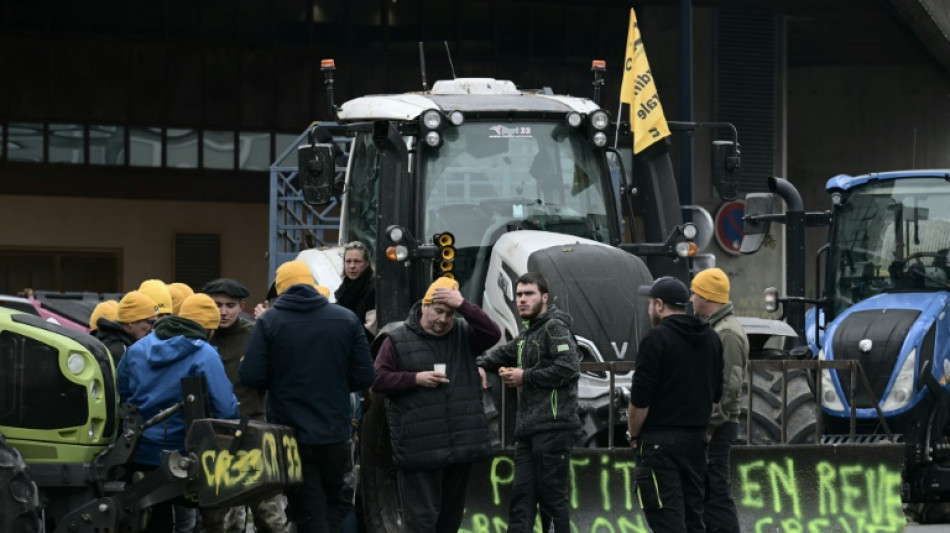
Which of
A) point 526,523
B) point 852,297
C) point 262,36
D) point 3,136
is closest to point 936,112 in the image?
point 262,36

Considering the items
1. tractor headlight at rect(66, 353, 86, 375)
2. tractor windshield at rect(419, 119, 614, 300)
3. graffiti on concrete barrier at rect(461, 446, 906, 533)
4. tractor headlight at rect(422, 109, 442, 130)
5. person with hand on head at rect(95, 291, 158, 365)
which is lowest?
graffiti on concrete barrier at rect(461, 446, 906, 533)

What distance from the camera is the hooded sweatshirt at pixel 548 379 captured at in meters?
10.3

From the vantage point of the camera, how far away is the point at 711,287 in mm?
10695

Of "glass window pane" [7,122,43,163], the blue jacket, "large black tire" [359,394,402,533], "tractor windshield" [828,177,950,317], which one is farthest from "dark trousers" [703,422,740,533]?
"glass window pane" [7,122,43,163]

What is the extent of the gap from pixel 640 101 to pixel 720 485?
4.56 meters

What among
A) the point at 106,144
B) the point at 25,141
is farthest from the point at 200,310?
the point at 106,144

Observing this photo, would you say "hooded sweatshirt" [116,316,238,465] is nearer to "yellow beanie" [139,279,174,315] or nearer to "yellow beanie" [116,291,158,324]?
"yellow beanie" [116,291,158,324]

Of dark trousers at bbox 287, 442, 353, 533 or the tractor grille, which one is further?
the tractor grille

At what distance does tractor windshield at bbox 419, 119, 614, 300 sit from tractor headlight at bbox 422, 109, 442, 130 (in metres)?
0.21

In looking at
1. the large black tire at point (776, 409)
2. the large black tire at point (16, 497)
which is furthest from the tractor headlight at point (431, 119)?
the large black tire at point (16, 497)

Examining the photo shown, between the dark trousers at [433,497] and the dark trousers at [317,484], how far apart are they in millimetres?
536

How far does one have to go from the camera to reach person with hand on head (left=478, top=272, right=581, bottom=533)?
33.7 ft

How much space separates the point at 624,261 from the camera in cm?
1197

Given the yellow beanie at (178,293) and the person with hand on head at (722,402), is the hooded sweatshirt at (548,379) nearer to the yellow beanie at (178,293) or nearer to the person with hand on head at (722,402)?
the person with hand on head at (722,402)
